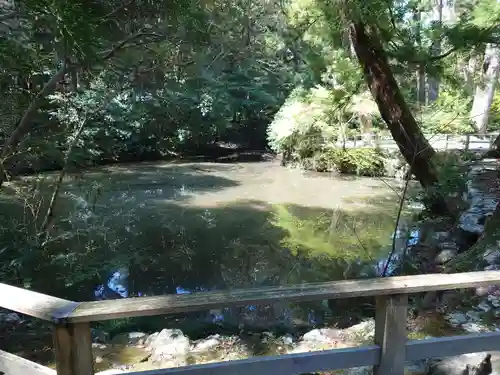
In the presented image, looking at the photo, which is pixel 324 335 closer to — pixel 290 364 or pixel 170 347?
pixel 170 347

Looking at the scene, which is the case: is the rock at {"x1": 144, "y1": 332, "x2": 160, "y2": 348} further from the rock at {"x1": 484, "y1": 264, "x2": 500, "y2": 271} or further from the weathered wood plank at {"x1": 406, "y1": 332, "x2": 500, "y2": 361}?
the rock at {"x1": 484, "y1": 264, "x2": 500, "y2": 271}

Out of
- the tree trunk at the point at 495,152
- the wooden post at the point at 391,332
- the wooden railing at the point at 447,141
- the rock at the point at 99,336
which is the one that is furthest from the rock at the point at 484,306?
the wooden railing at the point at 447,141

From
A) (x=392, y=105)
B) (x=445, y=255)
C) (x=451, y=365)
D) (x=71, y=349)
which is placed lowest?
(x=445, y=255)

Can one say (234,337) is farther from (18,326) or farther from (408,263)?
(408,263)

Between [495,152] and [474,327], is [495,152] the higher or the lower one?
the higher one

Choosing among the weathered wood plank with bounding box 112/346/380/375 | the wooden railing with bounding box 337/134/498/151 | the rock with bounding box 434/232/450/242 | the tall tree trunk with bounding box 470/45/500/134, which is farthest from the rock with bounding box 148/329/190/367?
the tall tree trunk with bounding box 470/45/500/134

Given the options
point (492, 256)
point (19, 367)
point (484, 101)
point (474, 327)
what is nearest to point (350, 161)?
point (484, 101)

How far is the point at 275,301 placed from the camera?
1397 mm

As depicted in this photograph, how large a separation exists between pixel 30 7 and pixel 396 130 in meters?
5.76

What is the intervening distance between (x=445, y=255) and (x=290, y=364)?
5.28 meters

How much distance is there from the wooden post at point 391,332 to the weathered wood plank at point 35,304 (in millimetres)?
959

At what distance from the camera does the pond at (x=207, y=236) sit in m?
6.08

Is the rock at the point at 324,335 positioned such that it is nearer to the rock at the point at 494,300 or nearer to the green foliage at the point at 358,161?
the rock at the point at 494,300

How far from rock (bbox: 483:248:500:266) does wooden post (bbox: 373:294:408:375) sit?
333cm
